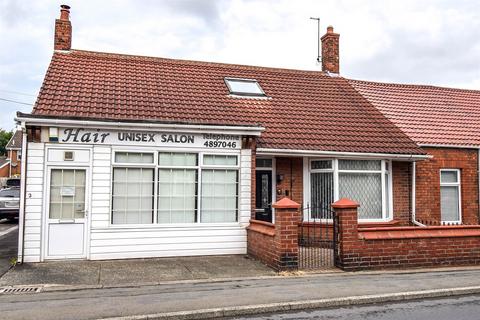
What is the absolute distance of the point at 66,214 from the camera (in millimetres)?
10609

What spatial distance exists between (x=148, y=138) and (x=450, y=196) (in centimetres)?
1028

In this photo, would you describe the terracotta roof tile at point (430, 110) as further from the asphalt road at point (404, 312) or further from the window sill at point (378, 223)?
the asphalt road at point (404, 312)

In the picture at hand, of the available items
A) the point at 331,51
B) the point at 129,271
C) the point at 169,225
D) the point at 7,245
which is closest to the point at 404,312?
the point at 129,271

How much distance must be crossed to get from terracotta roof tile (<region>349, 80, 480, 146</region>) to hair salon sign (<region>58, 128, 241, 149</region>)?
7.10 meters

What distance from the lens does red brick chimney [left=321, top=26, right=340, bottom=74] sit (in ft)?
61.0

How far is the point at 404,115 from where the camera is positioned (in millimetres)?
16766

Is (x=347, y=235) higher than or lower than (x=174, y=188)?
lower

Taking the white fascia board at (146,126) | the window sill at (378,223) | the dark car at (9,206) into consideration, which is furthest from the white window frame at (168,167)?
the dark car at (9,206)

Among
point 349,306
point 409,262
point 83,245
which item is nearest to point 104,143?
point 83,245

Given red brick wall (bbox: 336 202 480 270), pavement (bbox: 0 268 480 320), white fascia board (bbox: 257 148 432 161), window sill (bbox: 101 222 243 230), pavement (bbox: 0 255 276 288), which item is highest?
white fascia board (bbox: 257 148 432 161)

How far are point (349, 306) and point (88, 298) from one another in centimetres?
419

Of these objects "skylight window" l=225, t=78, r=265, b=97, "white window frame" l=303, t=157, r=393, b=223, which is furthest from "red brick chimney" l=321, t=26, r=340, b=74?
"white window frame" l=303, t=157, r=393, b=223

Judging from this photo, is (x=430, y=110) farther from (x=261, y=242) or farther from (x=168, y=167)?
(x=168, y=167)

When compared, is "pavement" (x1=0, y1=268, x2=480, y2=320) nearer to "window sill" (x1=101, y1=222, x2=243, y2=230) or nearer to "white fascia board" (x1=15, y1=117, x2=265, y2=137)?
"window sill" (x1=101, y1=222, x2=243, y2=230)
